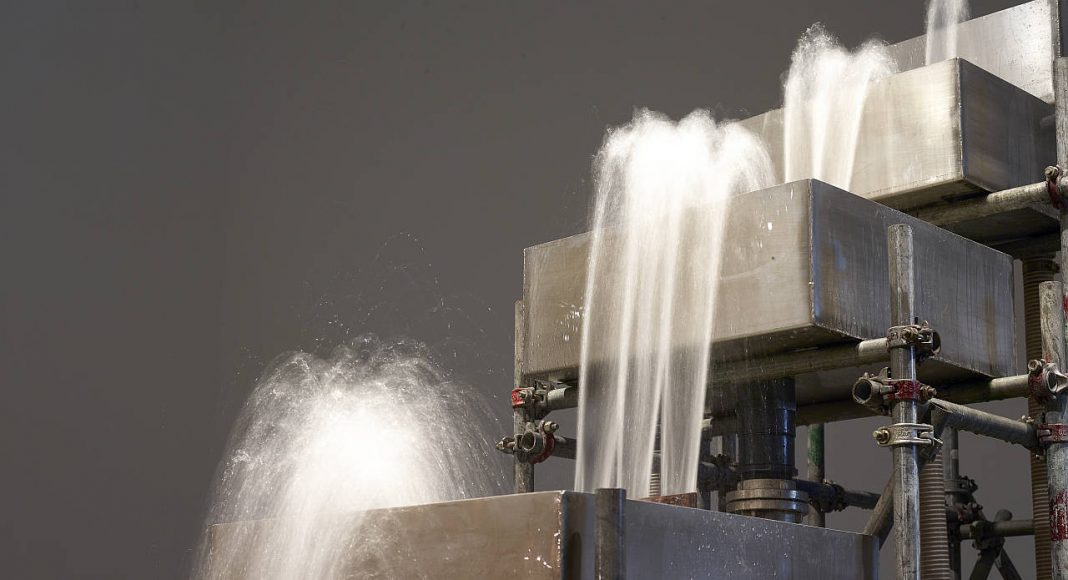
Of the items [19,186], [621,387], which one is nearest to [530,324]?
[621,387]

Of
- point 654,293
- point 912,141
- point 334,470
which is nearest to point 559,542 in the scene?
point 654,293

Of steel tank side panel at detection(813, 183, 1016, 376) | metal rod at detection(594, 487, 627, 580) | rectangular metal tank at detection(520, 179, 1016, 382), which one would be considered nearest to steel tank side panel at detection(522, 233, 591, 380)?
rectangular metal tank at detection(520, 179, 1016, 382)

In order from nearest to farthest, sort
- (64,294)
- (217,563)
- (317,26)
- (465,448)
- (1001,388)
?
(217,563) → (1001,388) → (465,448) → (64,294) → (317,26)

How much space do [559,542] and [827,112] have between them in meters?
4.86

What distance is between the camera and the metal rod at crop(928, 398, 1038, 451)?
26.8 ft

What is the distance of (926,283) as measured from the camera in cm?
854

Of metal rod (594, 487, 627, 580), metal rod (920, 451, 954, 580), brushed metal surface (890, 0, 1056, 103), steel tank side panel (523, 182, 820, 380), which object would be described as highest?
brushed metal surface (890, 0, 1056, 103)

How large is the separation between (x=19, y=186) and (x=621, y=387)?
8.98 m

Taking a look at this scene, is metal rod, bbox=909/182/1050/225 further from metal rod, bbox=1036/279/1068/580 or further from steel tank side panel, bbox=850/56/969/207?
metal rod, bbox=1036/279/1068/580

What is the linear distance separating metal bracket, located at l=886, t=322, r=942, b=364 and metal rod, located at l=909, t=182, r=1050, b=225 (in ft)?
5.32

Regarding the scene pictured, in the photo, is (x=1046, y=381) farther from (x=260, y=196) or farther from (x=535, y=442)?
(x=260, y=196)

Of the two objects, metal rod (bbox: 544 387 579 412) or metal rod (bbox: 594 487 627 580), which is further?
metal rod (bbox: 544 387 579 412)

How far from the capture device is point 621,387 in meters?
9.40

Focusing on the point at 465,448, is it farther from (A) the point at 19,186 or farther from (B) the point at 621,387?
(A) the point at 19,186
